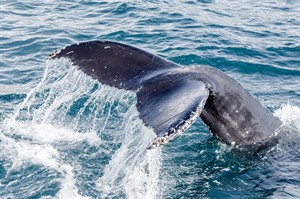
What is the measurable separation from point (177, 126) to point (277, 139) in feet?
10.2

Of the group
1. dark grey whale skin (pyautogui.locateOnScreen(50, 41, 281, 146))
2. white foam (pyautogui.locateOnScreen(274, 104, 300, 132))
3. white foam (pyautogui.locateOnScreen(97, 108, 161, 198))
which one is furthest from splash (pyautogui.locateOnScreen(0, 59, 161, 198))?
white foam (pyautogui.locateOnScreen(274, 104, 300, 132))

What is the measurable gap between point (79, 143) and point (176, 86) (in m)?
2.97

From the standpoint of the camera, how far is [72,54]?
680 cm

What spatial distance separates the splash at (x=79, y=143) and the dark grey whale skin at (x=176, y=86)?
0.69 ft

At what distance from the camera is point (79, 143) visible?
814 centimetres

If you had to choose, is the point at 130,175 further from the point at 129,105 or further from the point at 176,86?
the point at 129,105

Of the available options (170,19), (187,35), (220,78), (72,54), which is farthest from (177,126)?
(170,19)

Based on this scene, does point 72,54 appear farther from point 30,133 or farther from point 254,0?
point 254,0

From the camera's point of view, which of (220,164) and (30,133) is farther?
(30,133)

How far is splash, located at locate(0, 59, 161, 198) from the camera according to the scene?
6762 millimetres

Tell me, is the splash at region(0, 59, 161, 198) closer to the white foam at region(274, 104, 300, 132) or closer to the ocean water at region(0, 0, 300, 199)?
the ocean water at region(0, 0, 300, 199)

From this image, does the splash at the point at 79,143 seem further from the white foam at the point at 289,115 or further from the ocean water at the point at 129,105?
the white foam at the point at 289,115

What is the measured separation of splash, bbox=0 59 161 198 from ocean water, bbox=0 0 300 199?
2cm

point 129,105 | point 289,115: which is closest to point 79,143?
point 129,105
